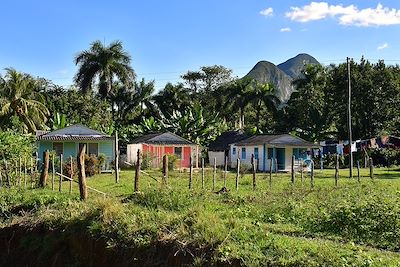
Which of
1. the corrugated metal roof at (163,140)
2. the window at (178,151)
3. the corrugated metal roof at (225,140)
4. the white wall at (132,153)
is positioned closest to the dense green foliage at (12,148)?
the corrugated metal roof at (163,140)

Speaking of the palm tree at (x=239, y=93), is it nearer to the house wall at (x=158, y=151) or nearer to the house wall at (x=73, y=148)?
the house wall at (x=158, y=151)

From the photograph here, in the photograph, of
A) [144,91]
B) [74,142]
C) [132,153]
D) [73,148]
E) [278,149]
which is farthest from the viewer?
[144,91]

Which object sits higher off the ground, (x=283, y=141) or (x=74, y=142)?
(x=283, y=141)

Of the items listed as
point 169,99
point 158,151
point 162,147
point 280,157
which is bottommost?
point 280,157

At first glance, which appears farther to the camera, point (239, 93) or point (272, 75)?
point (272, 75)

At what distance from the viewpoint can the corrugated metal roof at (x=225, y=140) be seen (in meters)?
47.2

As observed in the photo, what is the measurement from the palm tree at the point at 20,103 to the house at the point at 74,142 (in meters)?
6.42

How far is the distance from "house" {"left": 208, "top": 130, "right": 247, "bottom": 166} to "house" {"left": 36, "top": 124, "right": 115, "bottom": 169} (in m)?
13.5

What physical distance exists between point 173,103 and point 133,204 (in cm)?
4428

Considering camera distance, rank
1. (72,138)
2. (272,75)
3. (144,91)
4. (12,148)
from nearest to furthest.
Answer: (12,148) < (72,138) < (144,91) < (272,75)

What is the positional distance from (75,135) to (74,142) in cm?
62

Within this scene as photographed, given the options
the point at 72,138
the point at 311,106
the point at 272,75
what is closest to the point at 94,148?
the point at 72,138

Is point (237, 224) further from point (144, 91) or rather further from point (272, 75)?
point (272, 75)

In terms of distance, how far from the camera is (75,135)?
35406mm
